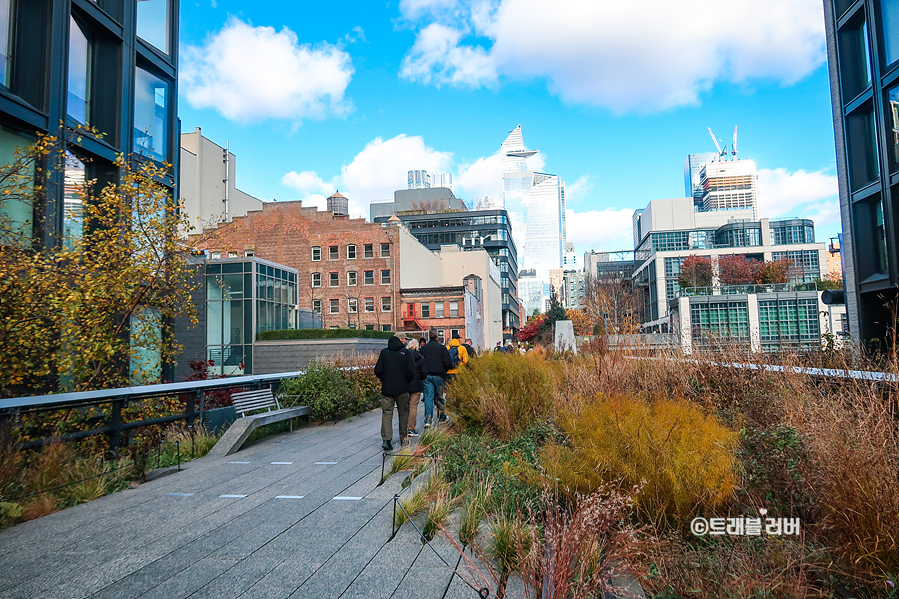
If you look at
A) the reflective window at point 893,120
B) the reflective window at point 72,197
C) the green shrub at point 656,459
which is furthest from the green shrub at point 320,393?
the reflective window at point 893,120

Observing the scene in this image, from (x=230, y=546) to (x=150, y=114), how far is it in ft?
50.0

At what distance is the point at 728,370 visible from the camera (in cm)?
879

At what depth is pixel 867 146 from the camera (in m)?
19.6

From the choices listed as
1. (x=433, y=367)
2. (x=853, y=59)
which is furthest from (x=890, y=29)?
(x=433, y=367)

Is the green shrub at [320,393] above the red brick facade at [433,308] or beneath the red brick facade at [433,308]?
beneath

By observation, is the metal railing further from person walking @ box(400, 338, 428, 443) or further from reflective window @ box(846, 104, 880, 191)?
reflective window @ box(846, 104, 880, 191)

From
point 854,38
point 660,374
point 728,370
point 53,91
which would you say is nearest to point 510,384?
point 660,374

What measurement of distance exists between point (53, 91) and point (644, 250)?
9275 centimetres

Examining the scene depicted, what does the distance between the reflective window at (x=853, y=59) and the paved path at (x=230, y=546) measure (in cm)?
2221

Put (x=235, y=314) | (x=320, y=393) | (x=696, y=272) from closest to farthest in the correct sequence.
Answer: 1. (x=320, y=393)
2. (x=235, y=314)
3. (x=696, y=272)

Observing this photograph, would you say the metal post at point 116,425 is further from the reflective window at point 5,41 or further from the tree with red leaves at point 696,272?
the tree with red leaves at point 696,272

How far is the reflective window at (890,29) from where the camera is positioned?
17.0m

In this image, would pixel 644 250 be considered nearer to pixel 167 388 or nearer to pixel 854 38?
pixel 854 38

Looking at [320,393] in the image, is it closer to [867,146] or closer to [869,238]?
[869,238]
